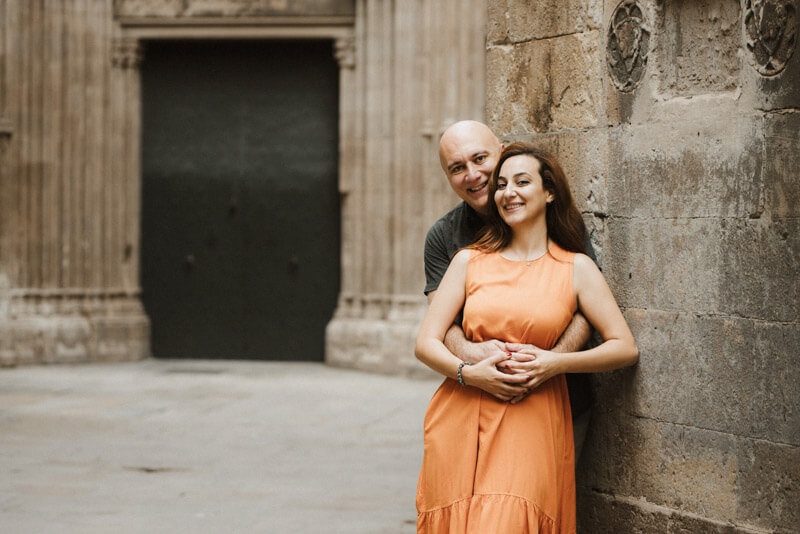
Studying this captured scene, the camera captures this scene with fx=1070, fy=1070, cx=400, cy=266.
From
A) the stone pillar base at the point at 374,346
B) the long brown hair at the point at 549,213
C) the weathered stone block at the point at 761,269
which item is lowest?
the stone pillar base at the point at 374,346

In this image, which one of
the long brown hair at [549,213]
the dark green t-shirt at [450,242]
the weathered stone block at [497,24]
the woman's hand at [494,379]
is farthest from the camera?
the weathered stone block at [497,24]

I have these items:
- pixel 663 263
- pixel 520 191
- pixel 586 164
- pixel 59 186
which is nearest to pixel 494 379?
pixel 520 191

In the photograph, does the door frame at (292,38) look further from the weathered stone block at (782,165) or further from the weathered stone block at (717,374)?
the weathered stone block at (782,165)

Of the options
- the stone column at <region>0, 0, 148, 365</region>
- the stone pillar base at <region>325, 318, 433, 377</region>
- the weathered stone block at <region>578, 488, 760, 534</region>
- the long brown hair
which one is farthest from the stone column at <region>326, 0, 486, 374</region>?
the long brown hair

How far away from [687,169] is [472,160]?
71 centimetres

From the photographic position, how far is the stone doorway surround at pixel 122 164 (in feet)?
35.5

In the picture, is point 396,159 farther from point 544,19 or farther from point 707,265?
point 707,265

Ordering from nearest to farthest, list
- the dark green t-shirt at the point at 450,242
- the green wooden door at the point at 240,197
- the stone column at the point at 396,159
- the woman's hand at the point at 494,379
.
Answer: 1. the woman's hand at the point at 494,379
2. the dark green t-shirt at the point at 450,242
3. the stone column at the point at 396,159
4. the green wooden door at the point at 240,197

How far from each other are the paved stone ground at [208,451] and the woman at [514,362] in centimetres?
183

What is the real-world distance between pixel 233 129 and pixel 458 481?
912cm

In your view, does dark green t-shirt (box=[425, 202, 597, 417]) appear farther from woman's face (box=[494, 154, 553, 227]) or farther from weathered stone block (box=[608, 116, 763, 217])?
weathered stone block (box=[608, 116, 763, 217])

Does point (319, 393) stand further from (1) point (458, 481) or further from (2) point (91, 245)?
(1) point (458, 481)

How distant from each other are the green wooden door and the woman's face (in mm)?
8380

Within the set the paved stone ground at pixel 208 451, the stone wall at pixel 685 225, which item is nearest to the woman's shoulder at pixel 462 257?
the stone wall at pixel 685 225
